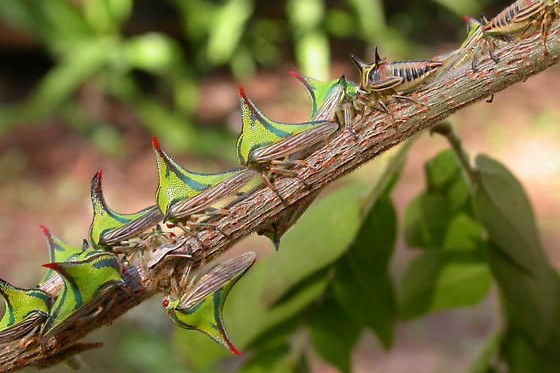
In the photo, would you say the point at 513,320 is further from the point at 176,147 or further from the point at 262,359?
the point at 176,147

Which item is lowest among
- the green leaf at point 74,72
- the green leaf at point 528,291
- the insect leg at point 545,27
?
the green leaf at point 528,291

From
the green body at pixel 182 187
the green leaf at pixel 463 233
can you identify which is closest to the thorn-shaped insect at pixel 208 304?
the green body at pixel 182 187

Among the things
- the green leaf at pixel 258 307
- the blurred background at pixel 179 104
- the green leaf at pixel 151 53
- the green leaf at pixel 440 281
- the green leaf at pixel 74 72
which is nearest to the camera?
the green leaf at pixel 258 307

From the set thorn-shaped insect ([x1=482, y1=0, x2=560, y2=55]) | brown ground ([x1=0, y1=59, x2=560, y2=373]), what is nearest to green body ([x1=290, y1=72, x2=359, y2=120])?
thorn-shaped insect ([x1=482, y1=0, x2=560, y2=55])

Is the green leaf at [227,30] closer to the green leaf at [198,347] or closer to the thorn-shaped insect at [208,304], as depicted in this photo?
the green leaf at [198,347]

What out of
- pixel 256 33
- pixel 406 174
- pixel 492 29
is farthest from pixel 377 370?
pixel 256 33

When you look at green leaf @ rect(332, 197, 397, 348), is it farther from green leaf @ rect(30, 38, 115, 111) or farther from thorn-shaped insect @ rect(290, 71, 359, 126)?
green leaf @ rect(30, 38, 115, 111)

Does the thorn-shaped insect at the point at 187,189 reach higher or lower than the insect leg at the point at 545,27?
higher
